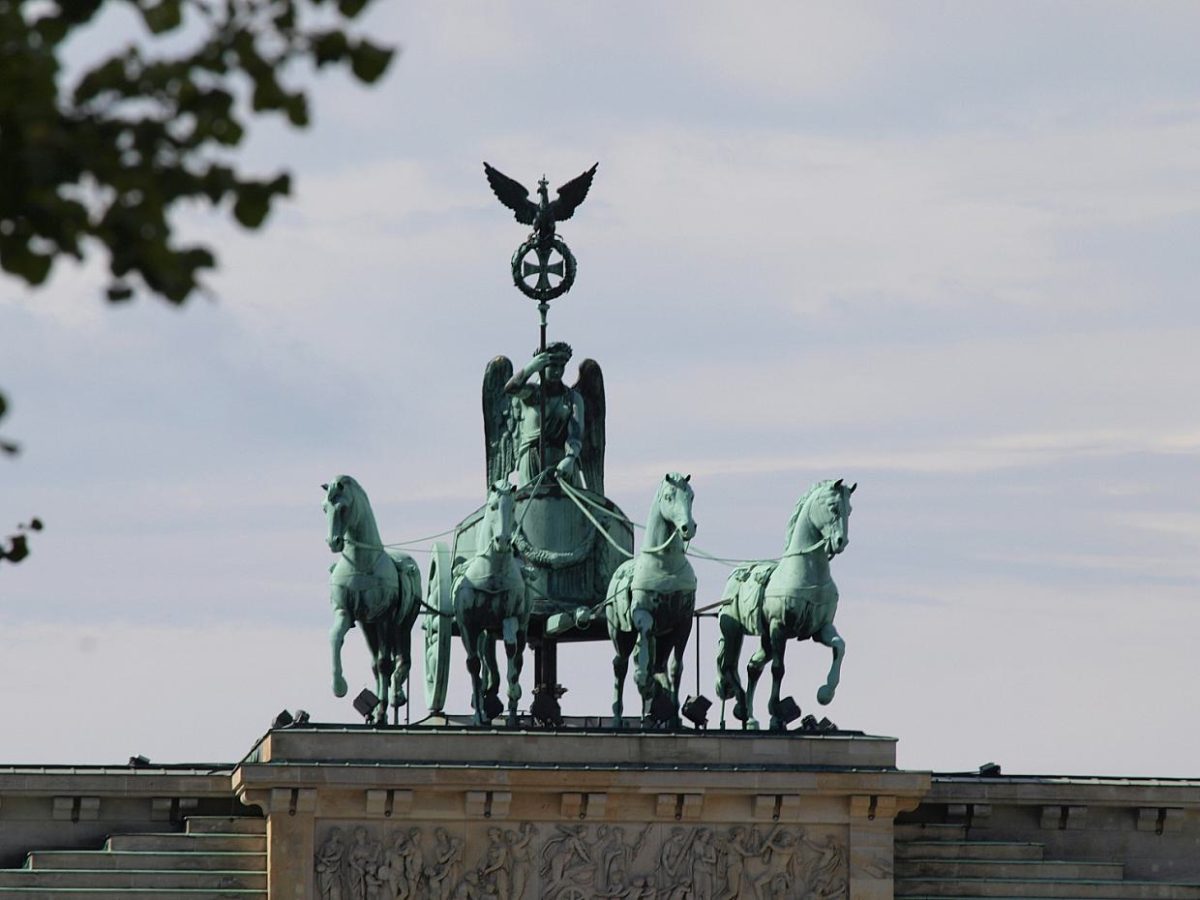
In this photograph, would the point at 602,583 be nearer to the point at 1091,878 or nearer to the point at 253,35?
the point at 1091,878

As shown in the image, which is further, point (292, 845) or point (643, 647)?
point (643, 647)

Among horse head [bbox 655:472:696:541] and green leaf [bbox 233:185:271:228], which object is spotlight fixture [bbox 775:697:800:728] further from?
green leaf [bbox 233:185:271:228]

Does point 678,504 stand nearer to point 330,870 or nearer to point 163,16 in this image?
point 330,870

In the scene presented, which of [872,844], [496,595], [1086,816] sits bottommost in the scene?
[872,844]

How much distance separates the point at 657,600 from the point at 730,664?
1866mm

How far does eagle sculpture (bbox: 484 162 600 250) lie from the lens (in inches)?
1596

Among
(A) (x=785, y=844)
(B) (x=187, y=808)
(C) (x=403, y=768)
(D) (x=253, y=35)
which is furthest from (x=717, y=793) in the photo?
(D) (x=253, y=35)

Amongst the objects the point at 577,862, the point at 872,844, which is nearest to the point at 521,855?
the point at 577,862

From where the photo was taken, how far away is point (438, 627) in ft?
128

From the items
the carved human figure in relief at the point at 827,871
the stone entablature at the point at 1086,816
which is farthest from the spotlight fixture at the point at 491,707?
the stone entablature at the point at 1086,816

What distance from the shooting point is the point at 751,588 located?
122 feet

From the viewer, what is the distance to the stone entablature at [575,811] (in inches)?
1419

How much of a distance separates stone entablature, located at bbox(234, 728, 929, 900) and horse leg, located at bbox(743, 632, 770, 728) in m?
0.91

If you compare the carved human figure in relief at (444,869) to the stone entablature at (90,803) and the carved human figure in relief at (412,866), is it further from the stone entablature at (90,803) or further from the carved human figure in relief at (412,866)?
the stone entablature at (90,803)
